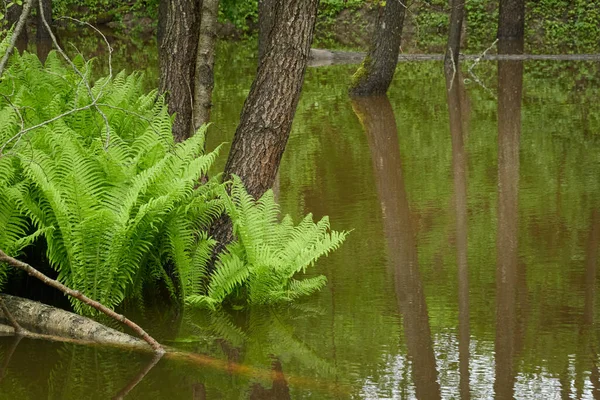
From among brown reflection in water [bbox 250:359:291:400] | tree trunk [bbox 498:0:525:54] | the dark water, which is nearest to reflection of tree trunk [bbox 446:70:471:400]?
the dark water

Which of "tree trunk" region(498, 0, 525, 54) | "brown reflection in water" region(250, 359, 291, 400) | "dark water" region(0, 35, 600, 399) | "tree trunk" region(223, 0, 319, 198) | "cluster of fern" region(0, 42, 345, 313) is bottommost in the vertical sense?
"brown reflection in water" region(250, 359, 291, 400)

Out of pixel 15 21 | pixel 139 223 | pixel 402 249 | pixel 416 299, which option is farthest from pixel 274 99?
pixel 15 21

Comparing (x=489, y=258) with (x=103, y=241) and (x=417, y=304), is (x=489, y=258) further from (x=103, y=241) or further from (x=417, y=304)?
(x=103, y=241)

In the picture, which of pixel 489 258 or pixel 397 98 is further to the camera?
pixel 397 98

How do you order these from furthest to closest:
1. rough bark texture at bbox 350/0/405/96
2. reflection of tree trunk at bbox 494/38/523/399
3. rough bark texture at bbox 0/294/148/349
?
rough bark texture at bbox 350/0/405/96 → rough bark texture at bbox 0/294/148/349 → reflection of tree trunk at bbox 494/38/523/399

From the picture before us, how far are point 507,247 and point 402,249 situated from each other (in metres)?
0.90

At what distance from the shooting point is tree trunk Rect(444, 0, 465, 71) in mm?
22141

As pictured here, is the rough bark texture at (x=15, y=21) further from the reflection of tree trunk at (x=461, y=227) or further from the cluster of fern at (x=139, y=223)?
the cluster of fern at (x=139, y=223)

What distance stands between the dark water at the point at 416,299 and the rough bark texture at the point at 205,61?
4.54 feet

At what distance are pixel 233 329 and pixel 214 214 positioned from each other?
51.9 inches

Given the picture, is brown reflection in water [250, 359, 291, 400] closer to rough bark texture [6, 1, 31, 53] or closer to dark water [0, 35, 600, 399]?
dark water [0, 35, 600, 399]

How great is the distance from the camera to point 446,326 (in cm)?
652

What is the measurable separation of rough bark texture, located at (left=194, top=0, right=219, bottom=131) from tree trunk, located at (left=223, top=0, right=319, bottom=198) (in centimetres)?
133

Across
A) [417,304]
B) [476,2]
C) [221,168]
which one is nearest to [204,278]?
[417,304]
